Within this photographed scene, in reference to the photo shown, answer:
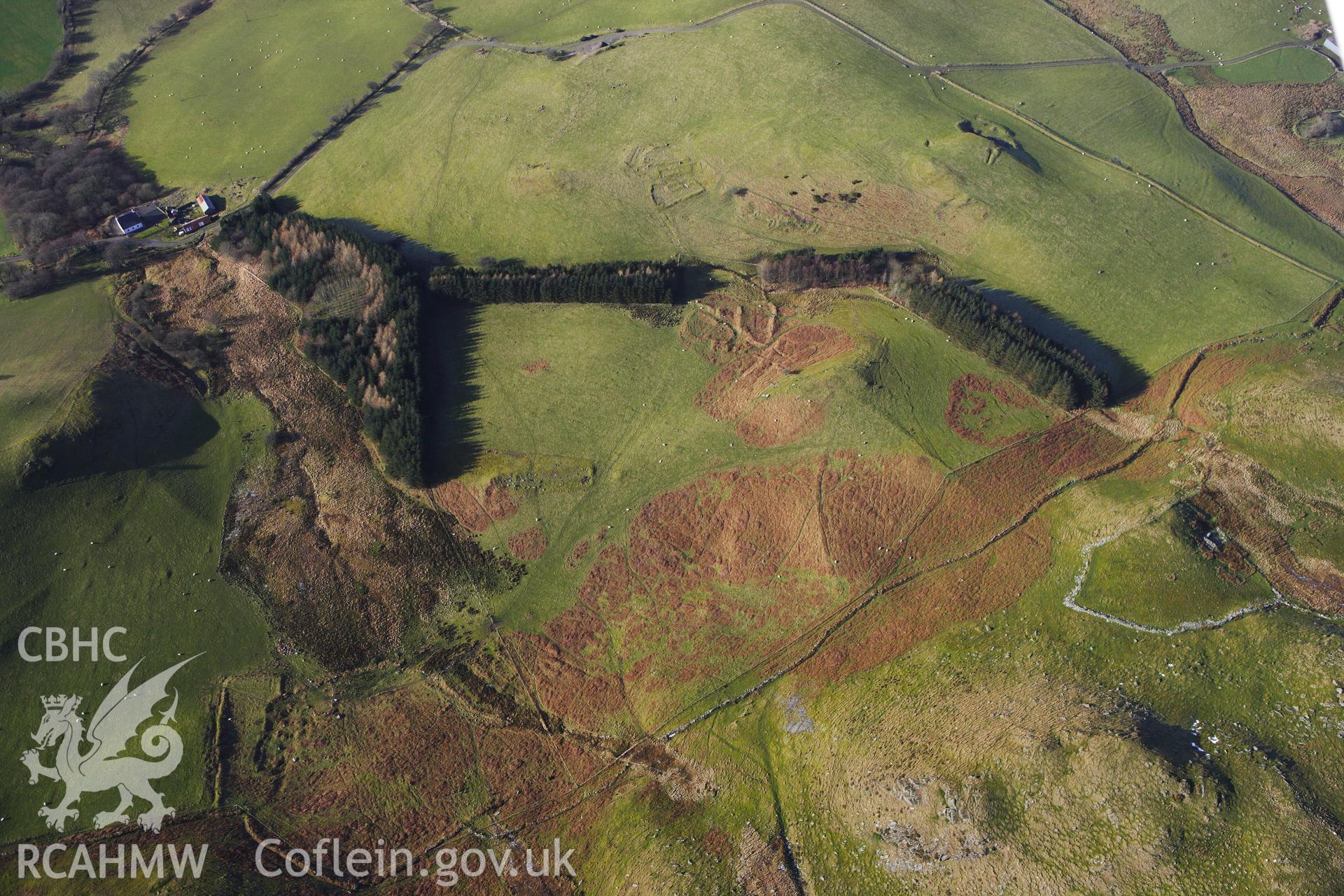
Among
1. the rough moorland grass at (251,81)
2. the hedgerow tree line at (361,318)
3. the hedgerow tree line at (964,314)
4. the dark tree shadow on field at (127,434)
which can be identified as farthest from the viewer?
the rough moorland grass at (251,81)

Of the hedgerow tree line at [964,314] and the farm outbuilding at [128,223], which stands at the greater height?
the hedgerow tree line at [964,314]

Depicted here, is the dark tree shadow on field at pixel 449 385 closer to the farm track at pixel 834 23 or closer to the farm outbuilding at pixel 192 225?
the farm outbuilding at pixel 192 225

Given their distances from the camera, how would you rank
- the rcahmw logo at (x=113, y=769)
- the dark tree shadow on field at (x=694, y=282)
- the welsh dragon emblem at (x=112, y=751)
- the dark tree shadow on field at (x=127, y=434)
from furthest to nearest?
the dark tree shadow on field at (x=694, y=282), the dark tree shadow on field at (x=127, y=434), the welsh dragon emblem at (x=112, y=751), the rcahmw logo at (x=113, y=769)

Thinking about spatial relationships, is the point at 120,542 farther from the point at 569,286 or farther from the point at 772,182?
the point at 772,182

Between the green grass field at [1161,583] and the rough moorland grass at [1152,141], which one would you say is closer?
the green grass field at [1161,583]

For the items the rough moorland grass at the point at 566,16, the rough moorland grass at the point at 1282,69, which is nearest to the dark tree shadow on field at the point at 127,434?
the rough moorland grass at the point at 566,16

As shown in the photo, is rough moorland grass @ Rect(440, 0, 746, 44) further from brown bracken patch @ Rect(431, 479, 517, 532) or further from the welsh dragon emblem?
the welsh dragon emblem

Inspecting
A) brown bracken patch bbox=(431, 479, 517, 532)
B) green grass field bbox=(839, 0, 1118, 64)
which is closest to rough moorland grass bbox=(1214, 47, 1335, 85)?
green grass field bbox=(839, 0, 1118, 64)
